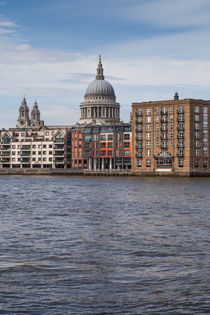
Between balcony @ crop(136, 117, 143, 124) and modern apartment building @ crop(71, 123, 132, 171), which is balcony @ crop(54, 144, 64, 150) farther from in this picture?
balcony @ crop(136, 117, 143, 124)

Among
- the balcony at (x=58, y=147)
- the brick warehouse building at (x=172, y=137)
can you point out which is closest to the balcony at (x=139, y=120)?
the brick warehouse building at (x=172, y=137)

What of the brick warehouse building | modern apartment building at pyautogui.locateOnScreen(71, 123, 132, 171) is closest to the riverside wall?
the brick warehouse building

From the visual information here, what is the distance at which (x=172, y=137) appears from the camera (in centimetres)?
16250

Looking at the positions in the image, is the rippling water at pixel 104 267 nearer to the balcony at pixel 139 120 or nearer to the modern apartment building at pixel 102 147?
the balcony at pixel 139 120

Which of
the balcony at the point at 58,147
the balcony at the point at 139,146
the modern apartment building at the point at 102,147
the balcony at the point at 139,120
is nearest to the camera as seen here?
the balcony at the point at 139,120

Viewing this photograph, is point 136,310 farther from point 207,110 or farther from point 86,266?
point 207,110

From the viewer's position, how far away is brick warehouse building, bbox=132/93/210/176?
158 m

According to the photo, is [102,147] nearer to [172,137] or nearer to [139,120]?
[139,120]

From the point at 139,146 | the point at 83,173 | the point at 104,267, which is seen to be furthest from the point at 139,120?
the point at 104,267

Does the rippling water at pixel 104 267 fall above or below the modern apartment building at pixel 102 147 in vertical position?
below

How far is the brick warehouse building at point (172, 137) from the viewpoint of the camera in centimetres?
15800

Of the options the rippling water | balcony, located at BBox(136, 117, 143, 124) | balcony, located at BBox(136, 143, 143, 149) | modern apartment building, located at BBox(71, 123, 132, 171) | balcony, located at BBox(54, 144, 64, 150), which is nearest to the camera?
the rippling water

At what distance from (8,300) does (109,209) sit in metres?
29.7

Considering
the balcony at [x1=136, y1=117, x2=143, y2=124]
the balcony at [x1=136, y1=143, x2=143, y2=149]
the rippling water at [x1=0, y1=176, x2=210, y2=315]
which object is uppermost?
the balcony at [x1=136, y1=117, x2=143, y2=124]
